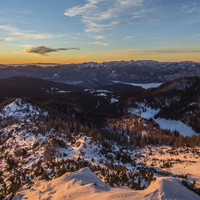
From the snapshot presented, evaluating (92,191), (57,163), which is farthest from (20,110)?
(92,191)

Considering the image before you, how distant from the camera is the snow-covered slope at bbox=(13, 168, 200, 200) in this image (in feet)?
46.8

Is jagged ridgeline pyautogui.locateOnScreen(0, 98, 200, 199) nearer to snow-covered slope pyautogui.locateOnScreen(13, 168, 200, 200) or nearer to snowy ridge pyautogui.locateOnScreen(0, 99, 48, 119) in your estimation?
snow-covered slope pyautogui.locateOnScreen(13, 168, 200, 200)

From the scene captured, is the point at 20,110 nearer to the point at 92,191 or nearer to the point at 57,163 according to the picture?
the point at 57,163

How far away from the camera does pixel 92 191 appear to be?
51.6ft

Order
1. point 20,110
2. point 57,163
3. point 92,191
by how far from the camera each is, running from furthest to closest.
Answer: point 20,110 < point 57,163 < point 92,191

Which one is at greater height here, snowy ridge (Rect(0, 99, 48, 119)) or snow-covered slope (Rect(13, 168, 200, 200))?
snow-covered slope (Rect(13, 168, 200, 200))

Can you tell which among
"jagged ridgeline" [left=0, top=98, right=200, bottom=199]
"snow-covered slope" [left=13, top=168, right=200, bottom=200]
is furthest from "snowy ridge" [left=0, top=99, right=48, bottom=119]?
"snow-covered slope" [left=13, top=168, right=200, bottom=200]

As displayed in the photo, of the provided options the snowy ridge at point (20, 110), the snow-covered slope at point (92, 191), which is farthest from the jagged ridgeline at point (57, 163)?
the snowy ridge at point (20, 110)

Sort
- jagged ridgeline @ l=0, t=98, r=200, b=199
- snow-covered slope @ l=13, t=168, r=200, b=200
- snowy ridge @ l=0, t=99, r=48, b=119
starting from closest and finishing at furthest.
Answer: snow-covered slope @ l=13, t=168, r=200, b=200
jagged ridgeline @ l=0, t=98, r=200, b=199
snowy ridge @ l=0, t=99, r=48, b=119

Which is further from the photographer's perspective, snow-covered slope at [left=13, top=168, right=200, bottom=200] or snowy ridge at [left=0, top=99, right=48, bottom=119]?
snowy ridge at [left=0, top=99, right=48, bottom=119]

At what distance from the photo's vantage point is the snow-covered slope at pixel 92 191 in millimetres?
14258

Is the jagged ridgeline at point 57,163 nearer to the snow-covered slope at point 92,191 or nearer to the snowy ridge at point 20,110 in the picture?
the snow-covered slope at point 92,191

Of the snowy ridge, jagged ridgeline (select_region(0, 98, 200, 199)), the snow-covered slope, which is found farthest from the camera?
the snowy ridge

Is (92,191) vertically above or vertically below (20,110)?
above
